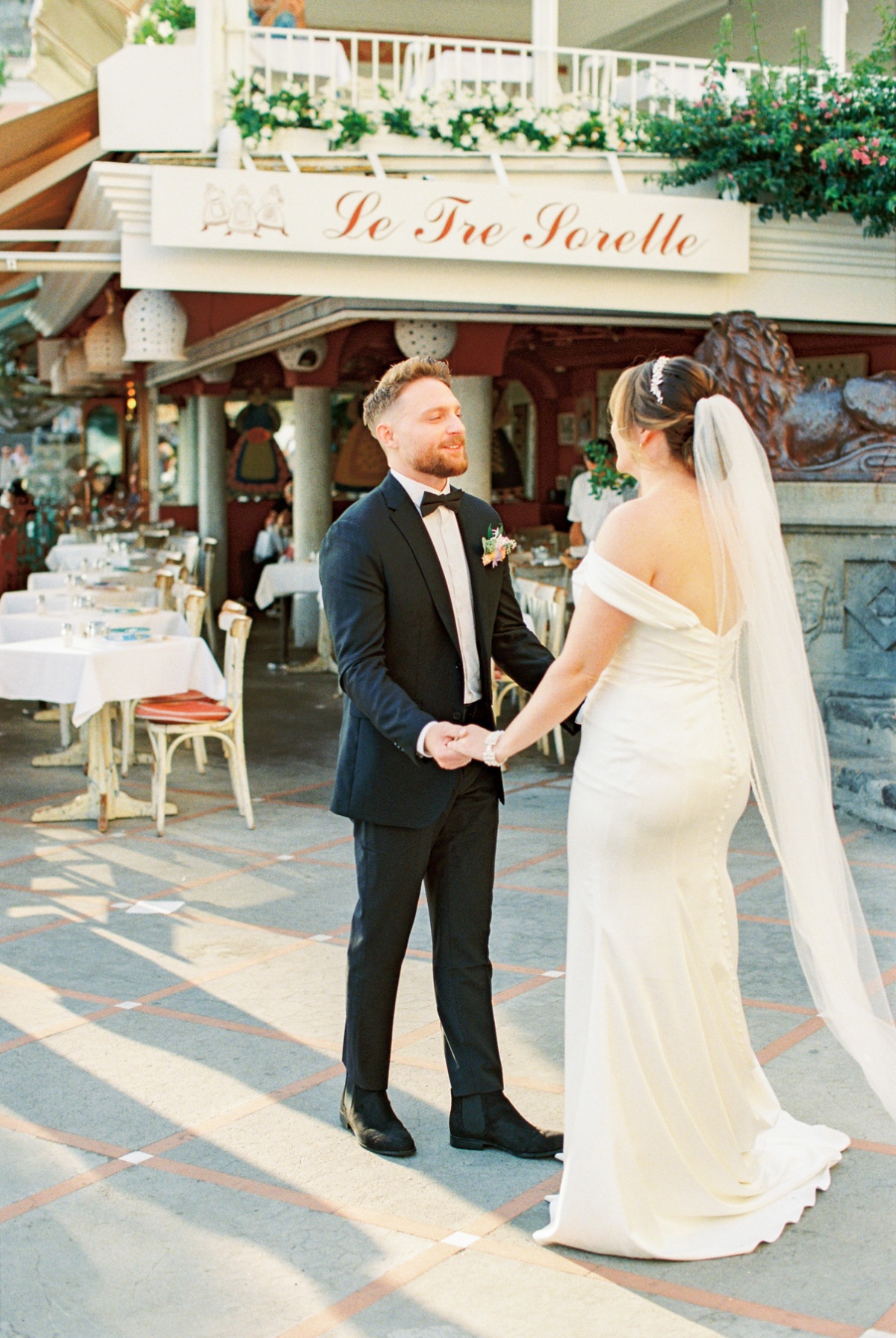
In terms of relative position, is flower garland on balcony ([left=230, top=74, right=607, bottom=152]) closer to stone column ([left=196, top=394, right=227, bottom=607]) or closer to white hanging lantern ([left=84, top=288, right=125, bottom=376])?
white hanging lantern ([left=84, top=288, right=125, bottom=376])

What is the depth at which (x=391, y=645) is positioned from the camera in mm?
3014

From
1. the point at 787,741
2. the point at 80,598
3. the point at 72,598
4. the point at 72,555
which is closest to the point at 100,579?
the point at 72,598

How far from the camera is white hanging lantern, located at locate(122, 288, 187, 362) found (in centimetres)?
881

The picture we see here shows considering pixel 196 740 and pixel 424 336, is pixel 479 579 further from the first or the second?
pixel 424 336

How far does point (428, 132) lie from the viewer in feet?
28.0

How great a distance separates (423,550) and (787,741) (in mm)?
826

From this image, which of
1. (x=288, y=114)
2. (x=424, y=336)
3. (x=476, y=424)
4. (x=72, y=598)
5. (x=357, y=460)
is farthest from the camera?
(x=357, y=460)

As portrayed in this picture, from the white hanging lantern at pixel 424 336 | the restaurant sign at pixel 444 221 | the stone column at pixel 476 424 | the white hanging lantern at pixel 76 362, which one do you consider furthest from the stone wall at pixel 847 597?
the white hanging lantern at pixel 76 362

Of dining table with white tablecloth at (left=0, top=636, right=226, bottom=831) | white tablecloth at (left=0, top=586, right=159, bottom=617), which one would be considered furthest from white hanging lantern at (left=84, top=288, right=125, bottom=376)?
dining table with white tablecloth at (left=0, top=636, right=226, bottom=831)

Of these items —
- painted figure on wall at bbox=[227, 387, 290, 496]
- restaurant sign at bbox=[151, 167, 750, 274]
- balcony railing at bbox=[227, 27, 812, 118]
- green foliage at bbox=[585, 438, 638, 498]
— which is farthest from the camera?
painted figure on wall at bbox=[227, 387, 290, 496]

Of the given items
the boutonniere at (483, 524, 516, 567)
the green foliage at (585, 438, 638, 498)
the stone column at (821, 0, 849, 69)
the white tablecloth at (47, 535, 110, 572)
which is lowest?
the white tablecloth at (47, 535, 110, 572)

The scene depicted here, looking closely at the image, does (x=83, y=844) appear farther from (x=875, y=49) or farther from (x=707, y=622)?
(x=875, y=49)

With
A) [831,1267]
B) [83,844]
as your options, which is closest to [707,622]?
[831,1267]

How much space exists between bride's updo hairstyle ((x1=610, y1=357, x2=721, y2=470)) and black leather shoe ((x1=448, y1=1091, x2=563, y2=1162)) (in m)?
1.39
